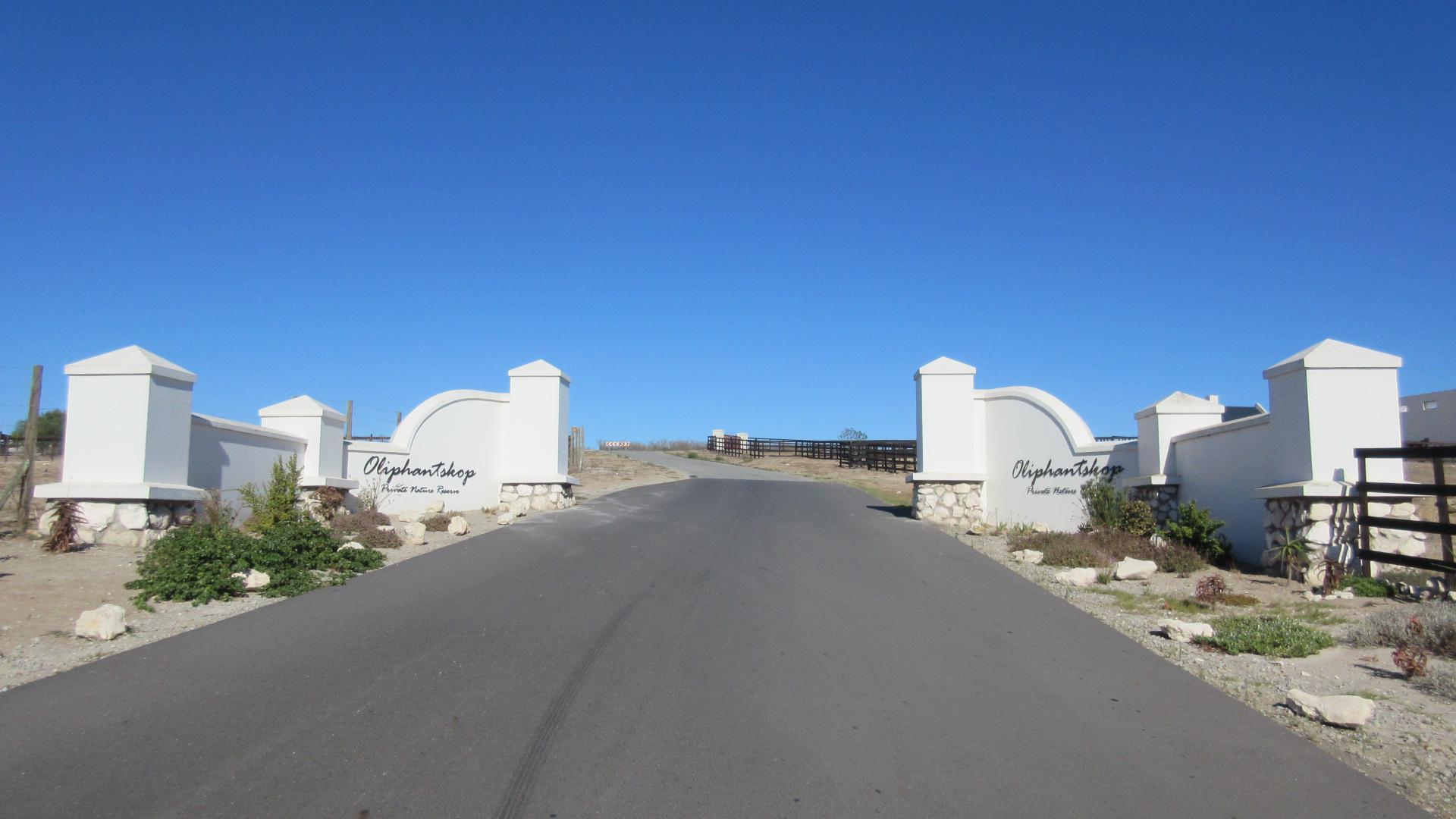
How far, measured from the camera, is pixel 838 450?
6284 centimetres

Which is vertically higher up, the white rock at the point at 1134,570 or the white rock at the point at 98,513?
the white rock at the point at 98,513

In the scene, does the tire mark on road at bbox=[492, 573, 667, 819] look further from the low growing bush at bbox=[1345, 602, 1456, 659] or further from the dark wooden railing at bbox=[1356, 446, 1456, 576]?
the dark wooden railing at bbox=[1356, 446, 1456, 576]

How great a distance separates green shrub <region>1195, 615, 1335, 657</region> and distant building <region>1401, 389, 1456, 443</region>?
125 feet

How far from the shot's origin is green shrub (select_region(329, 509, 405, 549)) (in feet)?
46.6

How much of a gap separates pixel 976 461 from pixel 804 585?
10.3 metres

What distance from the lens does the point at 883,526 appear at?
18.4 metres

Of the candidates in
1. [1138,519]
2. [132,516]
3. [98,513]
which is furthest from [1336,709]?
[98,513]

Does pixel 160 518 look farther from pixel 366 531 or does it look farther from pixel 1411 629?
pixel 1411 629

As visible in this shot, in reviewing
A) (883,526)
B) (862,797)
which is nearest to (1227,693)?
(862,797)

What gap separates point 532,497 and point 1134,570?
13562 millimetres

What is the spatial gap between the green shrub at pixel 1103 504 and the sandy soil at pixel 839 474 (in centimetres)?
784

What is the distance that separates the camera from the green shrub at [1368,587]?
10234mm

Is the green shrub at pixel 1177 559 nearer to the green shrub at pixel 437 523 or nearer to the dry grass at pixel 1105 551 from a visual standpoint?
the dry grass at pixel 1105 551

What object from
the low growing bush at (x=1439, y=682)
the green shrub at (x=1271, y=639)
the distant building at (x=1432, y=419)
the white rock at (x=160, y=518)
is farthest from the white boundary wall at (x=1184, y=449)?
the distant building at (x=1432, y=419)
